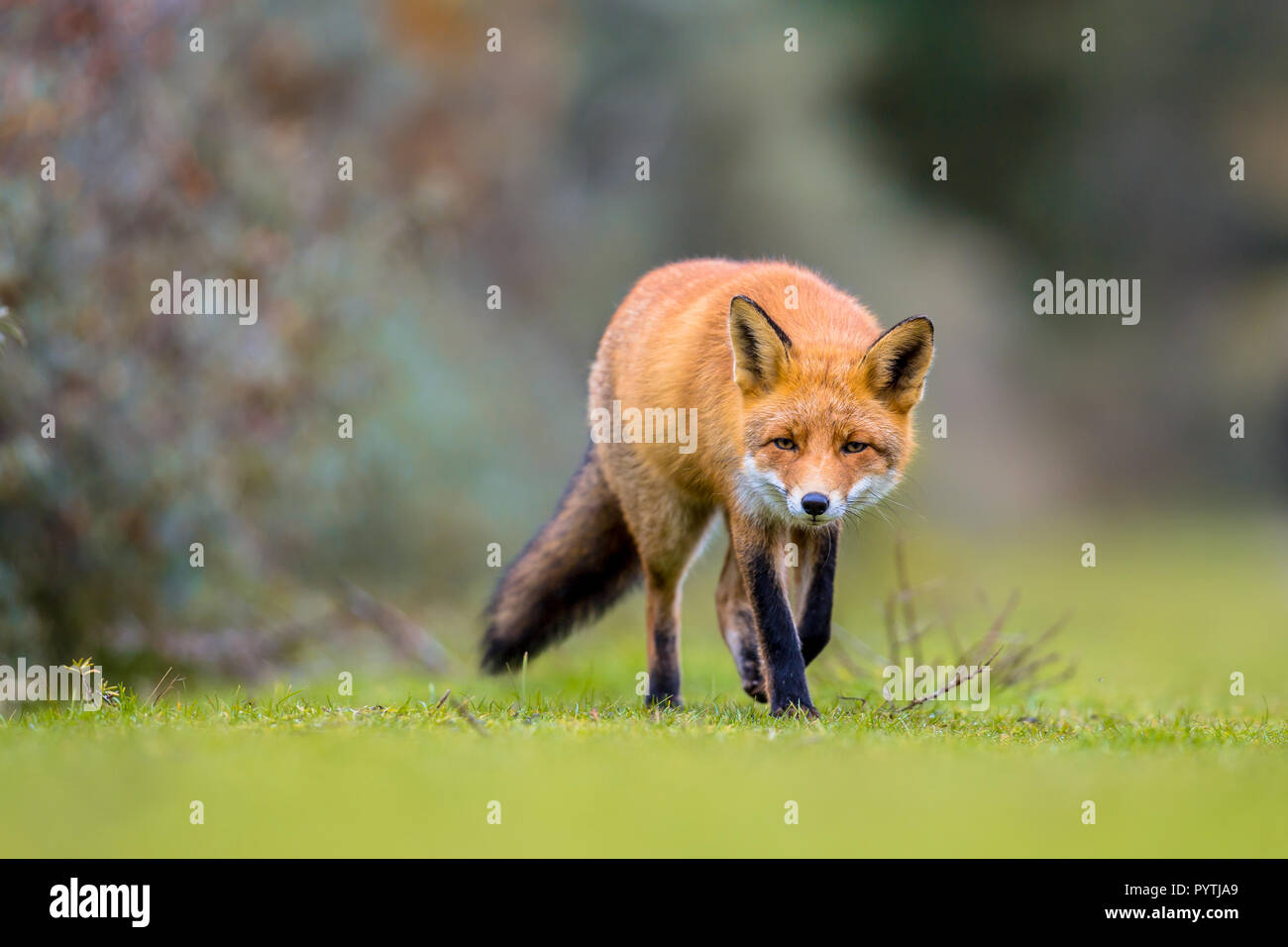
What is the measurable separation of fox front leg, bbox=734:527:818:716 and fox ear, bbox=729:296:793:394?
0.72 m

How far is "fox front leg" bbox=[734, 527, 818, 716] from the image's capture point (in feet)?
20.4

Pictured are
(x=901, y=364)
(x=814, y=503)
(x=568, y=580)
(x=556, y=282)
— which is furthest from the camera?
(x=556, y=282)

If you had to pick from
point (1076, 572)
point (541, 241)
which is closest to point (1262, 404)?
point (1076, 572)

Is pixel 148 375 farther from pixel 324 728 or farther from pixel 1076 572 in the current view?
pixel 1076 572

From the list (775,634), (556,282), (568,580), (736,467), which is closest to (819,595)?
(775,634)

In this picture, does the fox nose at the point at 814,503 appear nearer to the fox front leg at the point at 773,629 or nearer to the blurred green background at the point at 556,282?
the fox front leg at the point at 773,629

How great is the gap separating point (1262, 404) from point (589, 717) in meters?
20.9

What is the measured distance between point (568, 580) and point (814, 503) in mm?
2446

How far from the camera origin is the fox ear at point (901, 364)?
5.95m

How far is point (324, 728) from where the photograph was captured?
561 centimetres

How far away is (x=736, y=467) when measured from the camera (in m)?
6.27

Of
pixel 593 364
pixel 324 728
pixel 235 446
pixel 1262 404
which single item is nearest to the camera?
pixel 324 728

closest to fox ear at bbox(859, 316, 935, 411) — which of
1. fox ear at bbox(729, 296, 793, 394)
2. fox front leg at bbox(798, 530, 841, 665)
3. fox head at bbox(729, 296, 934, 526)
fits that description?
fox head at bbox(729, 296, 934, 526)

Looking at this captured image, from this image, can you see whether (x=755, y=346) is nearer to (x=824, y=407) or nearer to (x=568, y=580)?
(x=824, y=407)
